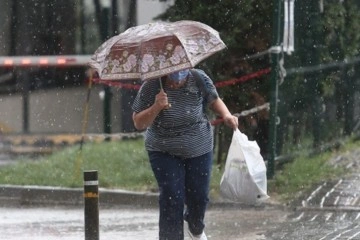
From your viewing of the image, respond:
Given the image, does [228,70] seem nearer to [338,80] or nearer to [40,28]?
[338,80]

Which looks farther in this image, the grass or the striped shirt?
the grass

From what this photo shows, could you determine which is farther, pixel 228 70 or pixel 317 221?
pixel 228 70

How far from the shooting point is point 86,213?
8906 millimetres

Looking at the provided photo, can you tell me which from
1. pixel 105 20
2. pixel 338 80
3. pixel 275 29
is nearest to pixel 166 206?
pixel 275 29

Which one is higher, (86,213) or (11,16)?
(11,16)

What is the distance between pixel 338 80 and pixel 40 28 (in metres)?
5.59

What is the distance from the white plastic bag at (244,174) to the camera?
8914 mm

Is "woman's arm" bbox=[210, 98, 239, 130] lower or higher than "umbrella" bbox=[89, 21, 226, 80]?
lower

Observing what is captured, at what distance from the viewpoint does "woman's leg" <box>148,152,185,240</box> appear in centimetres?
862

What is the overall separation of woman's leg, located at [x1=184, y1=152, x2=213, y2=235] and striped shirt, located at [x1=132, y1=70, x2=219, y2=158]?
0.08m


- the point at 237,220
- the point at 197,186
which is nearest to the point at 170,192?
the point at 197,186

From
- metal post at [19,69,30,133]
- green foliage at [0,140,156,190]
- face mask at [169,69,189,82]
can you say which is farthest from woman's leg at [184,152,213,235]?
metal post at [19,69,30,133]

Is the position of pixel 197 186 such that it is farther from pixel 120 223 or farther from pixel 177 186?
pixel 120 223

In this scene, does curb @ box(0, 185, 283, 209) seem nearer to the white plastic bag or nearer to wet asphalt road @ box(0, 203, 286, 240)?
wet asphalt road @ box(0, 203, 286, 240)
